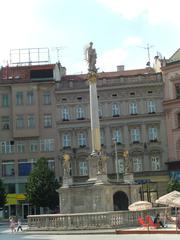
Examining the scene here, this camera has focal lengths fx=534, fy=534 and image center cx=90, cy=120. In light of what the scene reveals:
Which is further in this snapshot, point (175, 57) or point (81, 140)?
point (81, 140)

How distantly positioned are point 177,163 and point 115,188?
26.4 metres

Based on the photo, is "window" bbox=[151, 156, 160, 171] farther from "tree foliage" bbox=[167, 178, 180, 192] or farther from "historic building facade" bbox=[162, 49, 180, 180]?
"tree foliage" bbox=[167, 178, 180, 192]

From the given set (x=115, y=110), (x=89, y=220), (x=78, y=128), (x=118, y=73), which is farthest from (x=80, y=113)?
(x=89, y=220)

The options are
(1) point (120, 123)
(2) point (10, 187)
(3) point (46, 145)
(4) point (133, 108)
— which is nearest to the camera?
(1) point (120, 123)

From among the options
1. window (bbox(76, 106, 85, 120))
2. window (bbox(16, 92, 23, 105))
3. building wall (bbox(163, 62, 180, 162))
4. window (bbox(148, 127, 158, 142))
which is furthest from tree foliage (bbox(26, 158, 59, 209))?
building wall (bbox(163, 62, 180, 162))

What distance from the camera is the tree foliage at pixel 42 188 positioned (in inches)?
2290

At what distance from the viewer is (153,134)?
64.0m

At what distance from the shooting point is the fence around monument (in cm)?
3053

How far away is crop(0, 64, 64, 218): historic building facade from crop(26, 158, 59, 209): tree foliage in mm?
5720

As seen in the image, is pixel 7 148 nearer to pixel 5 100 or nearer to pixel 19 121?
pixel 19 121

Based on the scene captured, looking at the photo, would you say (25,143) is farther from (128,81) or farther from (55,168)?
(128,81)

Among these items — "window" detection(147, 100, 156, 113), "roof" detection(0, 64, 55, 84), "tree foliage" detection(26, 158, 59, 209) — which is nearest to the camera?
"tree foliage" detection(26, 158, 59, 209)

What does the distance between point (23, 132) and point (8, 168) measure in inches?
190

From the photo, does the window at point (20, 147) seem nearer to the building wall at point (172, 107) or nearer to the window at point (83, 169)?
the window at point (83, 169)
